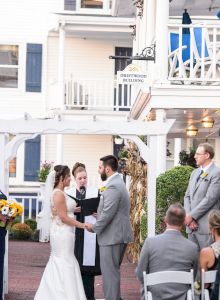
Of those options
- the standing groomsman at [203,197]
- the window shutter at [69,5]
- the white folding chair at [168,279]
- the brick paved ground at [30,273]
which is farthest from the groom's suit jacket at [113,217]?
the window shutter at [69,5]

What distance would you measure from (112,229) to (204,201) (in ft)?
3.74

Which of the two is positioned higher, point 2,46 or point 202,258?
point 2,46

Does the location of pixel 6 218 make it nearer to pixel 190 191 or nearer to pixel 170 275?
pixel 190 191

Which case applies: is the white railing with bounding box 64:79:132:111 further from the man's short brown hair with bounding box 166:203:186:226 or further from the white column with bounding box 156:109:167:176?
the man's short brown hair with bounding box 166:203:186:226

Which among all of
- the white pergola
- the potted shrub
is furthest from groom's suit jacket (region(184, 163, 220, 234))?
the potted shrub

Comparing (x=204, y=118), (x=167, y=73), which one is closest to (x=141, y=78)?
(x=167, y=73)

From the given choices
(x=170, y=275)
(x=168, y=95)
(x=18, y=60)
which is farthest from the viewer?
(x=18, y=60)

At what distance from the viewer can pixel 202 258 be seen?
9031 millimetres

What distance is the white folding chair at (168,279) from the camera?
8.66 meters

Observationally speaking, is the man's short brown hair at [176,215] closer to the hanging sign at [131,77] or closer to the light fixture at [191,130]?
the hanging sign at [131,77]

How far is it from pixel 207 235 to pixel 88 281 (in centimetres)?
195

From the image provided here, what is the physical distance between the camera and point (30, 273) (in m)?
16.7

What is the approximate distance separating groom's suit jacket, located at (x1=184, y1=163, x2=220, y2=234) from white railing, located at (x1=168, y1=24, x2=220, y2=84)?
145 inches

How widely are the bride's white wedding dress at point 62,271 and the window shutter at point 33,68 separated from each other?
1881 centimetres
